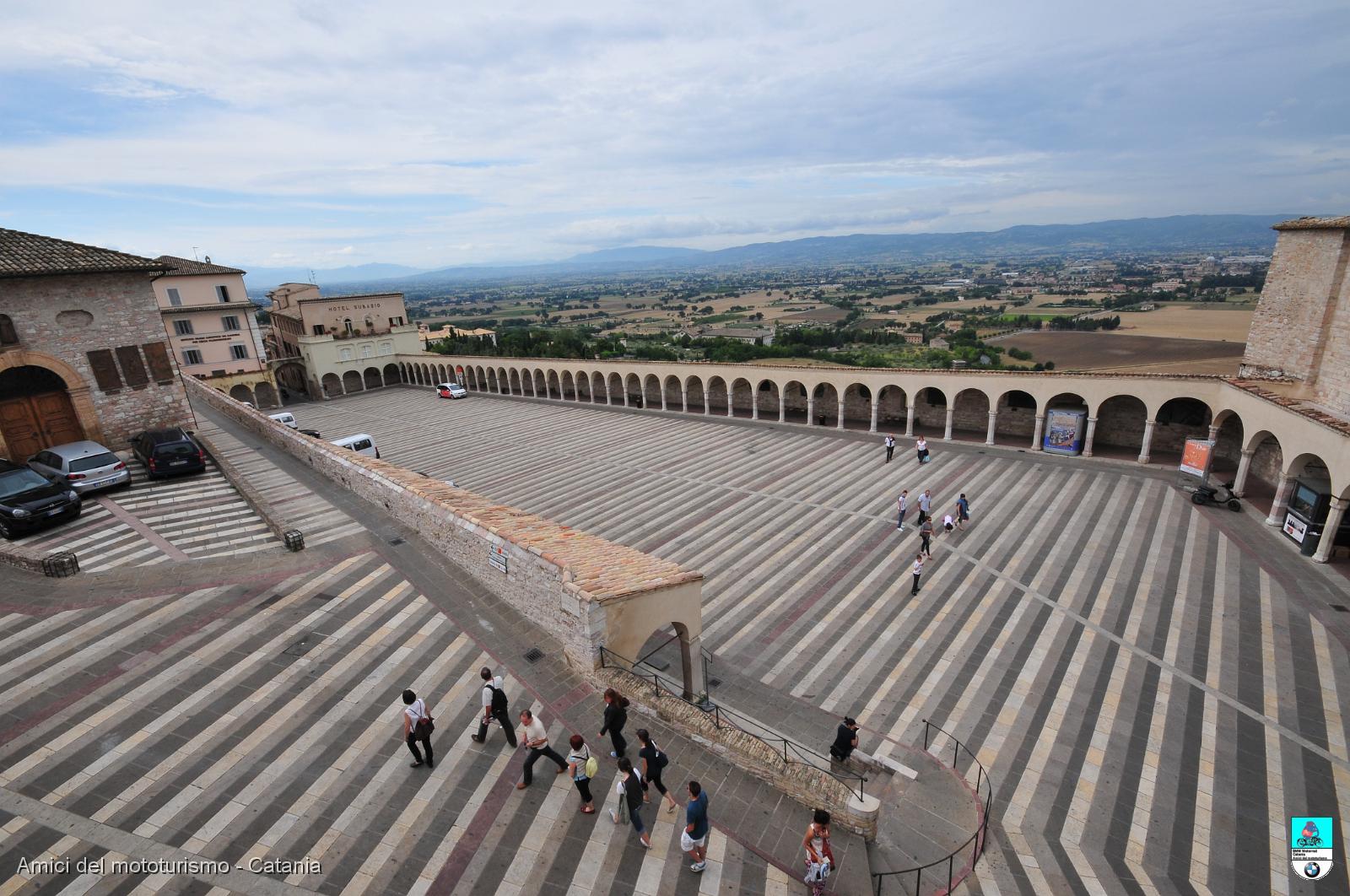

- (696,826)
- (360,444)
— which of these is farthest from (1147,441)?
(360,444)

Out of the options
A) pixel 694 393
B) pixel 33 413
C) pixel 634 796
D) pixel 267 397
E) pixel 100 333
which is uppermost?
pixel 100 333

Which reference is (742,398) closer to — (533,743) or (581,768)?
(533,743)

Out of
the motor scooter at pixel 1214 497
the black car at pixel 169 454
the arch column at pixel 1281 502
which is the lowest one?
the motor scooter at pixel 1214 497

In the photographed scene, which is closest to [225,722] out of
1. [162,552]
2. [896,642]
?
[162,552]

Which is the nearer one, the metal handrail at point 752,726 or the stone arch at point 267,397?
the metal handrail at point 752,726

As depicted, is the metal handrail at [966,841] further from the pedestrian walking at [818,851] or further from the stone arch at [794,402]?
the stone arch at [794,402]

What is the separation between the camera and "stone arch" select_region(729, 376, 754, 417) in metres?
33.6

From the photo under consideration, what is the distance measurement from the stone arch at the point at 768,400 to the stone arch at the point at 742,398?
1.82 feet

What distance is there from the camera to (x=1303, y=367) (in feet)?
60.0

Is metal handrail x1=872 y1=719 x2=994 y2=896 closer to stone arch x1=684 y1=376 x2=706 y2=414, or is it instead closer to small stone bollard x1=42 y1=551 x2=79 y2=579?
small stone bollard x1=42 y1=551 x2=79 y2=579

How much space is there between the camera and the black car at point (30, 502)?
1118cm

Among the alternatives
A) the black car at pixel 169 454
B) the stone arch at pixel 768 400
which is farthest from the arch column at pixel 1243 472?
the black car at pixel 169 454

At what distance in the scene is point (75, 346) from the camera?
49.2 ft

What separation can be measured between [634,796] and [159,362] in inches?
725
